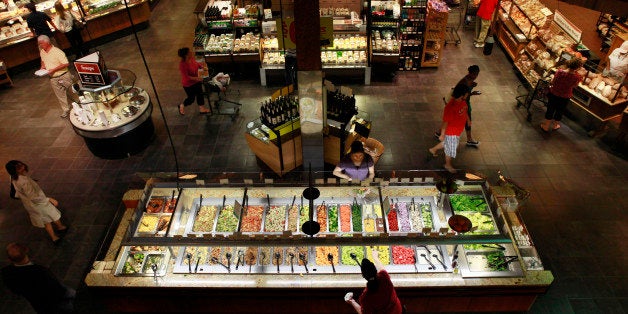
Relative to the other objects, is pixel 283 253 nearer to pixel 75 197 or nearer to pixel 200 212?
pixel 200 212

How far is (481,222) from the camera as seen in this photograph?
18.2 feet

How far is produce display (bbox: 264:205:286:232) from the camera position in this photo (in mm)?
5578

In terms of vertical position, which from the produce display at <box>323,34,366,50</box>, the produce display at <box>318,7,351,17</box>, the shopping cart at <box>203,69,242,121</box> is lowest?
the shopping cart at <box>203,69,242,121</box>

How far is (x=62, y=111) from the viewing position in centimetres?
960

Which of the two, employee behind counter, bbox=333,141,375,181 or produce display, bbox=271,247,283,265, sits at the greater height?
employee behind counter, bbox=333,141,375,181

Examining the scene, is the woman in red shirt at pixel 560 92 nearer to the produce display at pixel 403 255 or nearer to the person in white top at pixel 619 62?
the person in white top at pixel 619 62

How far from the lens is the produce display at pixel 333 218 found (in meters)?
5.60

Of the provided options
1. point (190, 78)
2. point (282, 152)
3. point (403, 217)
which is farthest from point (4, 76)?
point (403, 217)

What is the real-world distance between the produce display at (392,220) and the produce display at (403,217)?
0.05 meters

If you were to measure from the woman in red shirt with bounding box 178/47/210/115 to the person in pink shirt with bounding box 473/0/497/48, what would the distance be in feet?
24.8

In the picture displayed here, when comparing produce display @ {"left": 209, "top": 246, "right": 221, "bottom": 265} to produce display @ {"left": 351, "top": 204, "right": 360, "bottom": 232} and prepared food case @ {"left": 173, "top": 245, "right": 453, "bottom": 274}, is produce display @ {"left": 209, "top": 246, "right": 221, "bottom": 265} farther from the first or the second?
produce display @ {"left": 351, "top": 204, "right": 360, "bottom": 232}

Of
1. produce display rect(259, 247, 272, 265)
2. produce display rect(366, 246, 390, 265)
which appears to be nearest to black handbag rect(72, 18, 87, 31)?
produce display rect(259, 247, 272, 265)

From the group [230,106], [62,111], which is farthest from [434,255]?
[62,111]

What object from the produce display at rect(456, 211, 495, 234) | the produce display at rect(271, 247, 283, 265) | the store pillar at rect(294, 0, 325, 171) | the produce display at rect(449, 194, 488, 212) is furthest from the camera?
the produce display at rect(449, 194, 488, 212)
